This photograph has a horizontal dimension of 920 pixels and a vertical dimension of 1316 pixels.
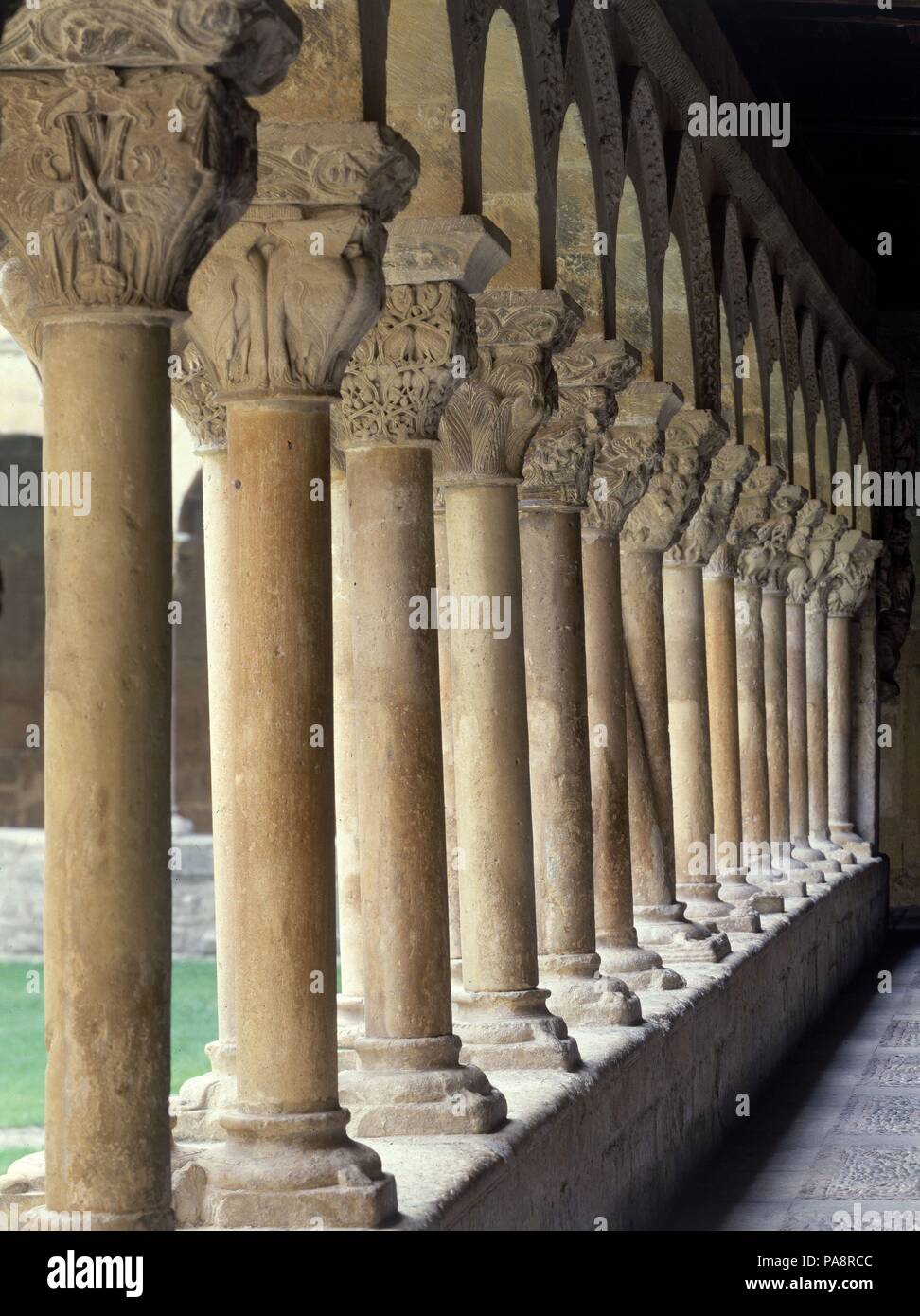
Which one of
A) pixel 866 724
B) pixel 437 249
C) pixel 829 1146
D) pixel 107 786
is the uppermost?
pixel 437 249

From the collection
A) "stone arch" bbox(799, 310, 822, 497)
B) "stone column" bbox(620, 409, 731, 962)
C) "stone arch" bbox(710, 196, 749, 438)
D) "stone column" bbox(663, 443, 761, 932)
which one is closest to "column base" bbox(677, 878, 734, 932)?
"stone column" bbox(663, 443, 761, 932)

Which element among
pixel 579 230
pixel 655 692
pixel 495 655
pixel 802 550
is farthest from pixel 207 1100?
pixel 802 550

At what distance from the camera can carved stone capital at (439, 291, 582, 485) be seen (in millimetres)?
5848

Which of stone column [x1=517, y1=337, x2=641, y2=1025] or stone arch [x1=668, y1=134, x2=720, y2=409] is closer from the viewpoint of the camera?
stone column [x1=517, y1=337, x2=641, y2=1025]

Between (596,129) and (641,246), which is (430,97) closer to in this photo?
(596,129)

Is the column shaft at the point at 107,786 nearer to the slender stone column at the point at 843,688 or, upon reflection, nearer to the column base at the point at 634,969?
the column base at the point at 634,969

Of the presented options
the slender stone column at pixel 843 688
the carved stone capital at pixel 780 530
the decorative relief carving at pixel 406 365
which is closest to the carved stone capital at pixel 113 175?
the decorative relief carving at pixel 406 365

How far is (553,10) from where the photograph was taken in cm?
632

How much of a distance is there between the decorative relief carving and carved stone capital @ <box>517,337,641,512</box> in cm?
163

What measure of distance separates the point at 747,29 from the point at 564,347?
22.5 feet

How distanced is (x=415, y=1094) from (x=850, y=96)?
10.5m

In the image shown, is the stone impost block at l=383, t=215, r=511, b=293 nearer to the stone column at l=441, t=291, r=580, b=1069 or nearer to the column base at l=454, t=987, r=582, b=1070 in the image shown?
the stone column at l=441, t=291, r=580, b=1069

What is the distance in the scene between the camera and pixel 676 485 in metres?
8.97
